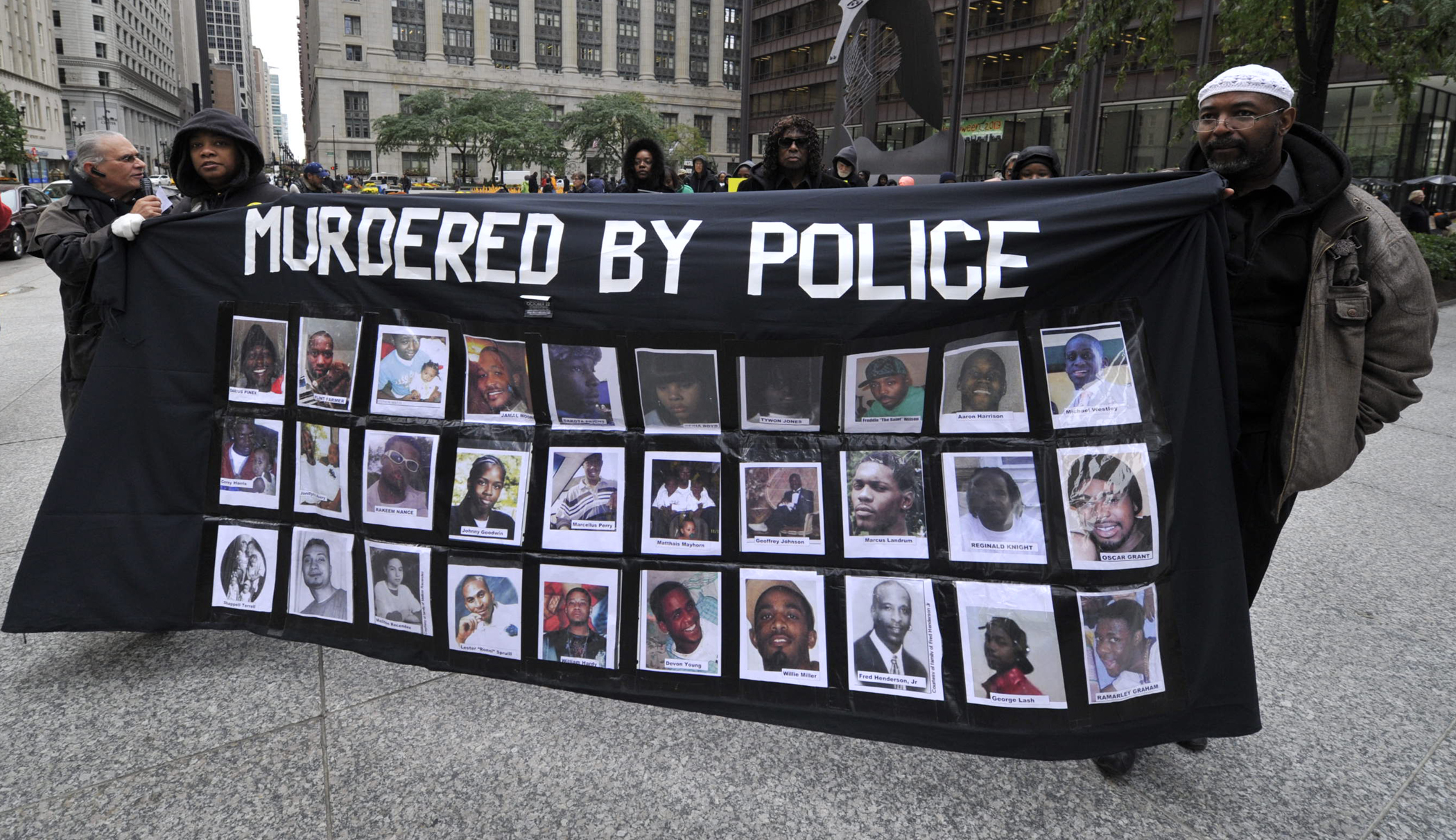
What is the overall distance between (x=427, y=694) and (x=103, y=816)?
93cm

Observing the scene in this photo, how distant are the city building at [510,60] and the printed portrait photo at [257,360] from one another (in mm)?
82803

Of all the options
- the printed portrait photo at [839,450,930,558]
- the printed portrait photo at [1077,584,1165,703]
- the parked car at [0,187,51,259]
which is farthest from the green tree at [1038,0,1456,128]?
the parked car at [0,187,51,259]

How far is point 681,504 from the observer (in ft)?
8.61

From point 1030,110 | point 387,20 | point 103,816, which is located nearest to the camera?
point 103,816

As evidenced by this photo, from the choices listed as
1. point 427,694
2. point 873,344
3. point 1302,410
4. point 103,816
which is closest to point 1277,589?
point 1302,410

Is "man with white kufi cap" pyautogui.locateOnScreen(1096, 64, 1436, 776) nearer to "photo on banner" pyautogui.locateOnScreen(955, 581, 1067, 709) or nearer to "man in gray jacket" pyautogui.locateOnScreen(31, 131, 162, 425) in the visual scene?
"photo on banner" pyautogui.locateOnScreen(955, 581, 1067, 709)

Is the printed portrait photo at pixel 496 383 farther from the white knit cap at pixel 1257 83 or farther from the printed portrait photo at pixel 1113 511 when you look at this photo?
the white knit cap at pixel 1257 83

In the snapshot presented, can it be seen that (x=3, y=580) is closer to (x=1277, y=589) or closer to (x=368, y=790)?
(x=368, y=790)

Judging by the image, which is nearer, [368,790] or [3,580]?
[368,790]

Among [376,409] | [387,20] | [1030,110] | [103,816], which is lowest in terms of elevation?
[103,816]

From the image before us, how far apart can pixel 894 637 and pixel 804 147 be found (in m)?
3.88

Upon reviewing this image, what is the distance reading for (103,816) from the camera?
2393mm

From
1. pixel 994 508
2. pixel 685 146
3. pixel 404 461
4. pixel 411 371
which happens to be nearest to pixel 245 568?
pixel 404 461

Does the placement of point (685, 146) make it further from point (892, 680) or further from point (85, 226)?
point (892, 680)
